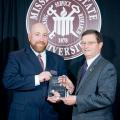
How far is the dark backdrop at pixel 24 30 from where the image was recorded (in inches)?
128

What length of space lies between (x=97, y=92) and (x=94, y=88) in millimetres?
42

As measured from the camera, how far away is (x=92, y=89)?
2.28 m

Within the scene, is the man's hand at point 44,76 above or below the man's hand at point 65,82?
above

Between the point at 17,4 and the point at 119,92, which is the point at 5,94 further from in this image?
the point at 119,92

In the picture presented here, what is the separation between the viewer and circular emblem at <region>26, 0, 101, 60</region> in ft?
10.8

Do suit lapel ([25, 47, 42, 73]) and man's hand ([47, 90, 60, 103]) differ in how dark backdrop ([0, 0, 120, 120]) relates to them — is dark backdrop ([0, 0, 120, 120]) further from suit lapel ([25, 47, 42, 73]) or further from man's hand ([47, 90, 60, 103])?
man's hand ([47, 90, 60, 103])

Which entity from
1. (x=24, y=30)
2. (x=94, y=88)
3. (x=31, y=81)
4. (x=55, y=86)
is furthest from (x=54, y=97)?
(x=24, y=30)

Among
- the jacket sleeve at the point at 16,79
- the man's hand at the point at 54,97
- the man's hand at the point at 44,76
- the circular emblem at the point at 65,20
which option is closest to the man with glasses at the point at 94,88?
the man's hand at the point at 54,97

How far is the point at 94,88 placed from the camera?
2.28 metres

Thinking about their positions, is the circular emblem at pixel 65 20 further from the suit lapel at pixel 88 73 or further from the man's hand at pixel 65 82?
the suit lapel at pixel 88 73

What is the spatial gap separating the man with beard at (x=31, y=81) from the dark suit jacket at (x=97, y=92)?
0.36 metres

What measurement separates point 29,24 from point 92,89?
4.17 ft

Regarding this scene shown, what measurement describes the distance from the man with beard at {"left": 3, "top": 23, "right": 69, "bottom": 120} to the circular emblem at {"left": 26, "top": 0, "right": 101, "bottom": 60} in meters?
0.61

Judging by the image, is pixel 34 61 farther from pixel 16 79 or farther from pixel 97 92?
pixel 97 92
